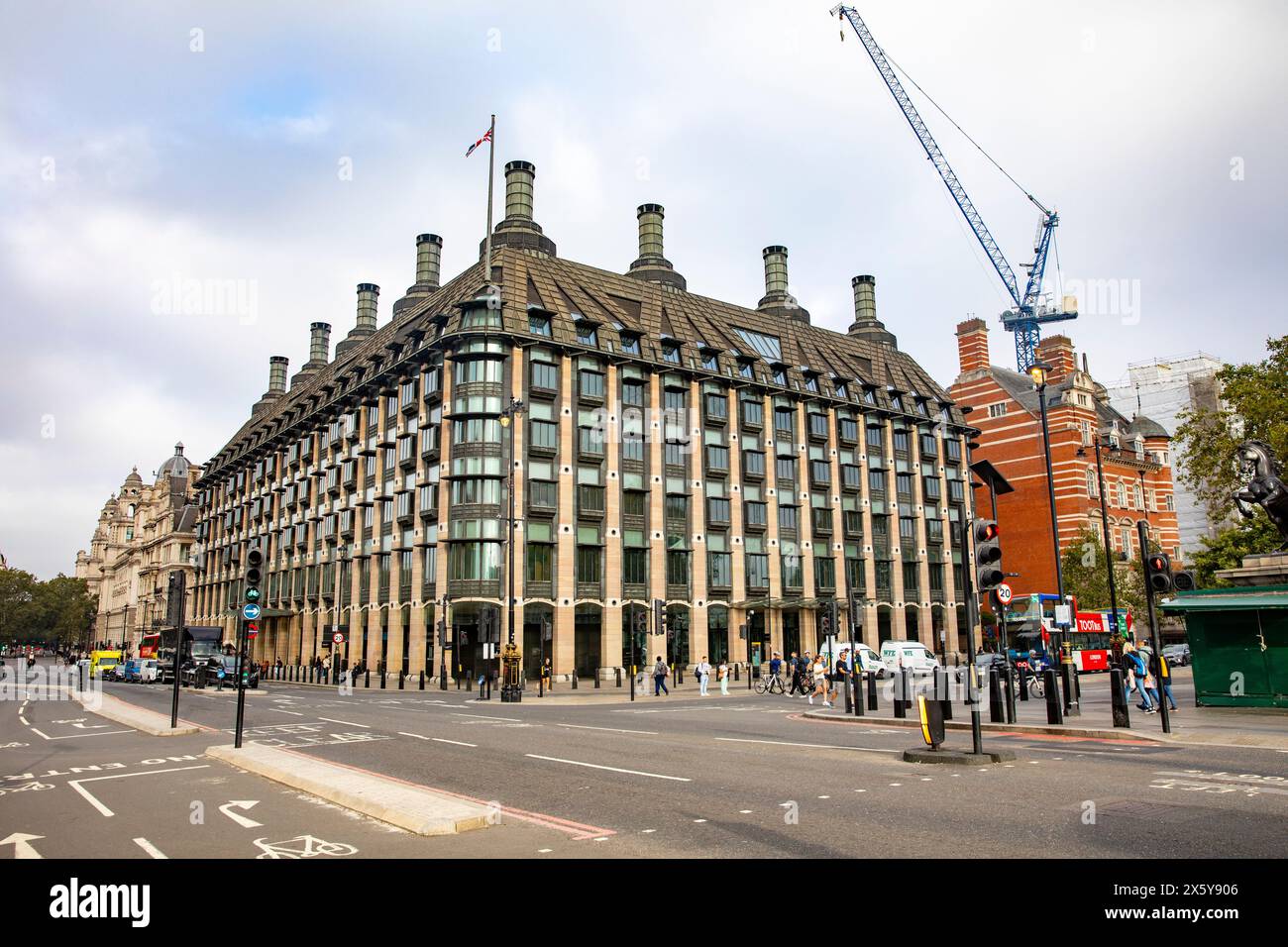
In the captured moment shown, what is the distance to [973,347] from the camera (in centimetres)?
8288

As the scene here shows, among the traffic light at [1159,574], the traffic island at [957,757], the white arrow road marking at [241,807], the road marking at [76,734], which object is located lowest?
the road marking at [76,734]

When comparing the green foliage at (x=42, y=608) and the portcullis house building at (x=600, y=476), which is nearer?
the portcullis house building at (x=600, y=476)

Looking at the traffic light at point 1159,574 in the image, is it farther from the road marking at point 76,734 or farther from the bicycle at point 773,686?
the bicycle at point 773,686

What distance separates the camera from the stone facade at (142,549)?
116 m

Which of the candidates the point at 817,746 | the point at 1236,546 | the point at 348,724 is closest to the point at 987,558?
the point at 817,746

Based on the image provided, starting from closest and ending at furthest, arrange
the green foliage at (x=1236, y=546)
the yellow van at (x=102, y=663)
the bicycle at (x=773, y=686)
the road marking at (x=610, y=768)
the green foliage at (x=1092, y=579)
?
the road marking at (x=610, y=768) → the bicycle at (x=773, y=686) → the green foliage at (x=1236, y=546) → the green foliage at (x=1092, y=579) → the yellow van at (x=102, y=663)

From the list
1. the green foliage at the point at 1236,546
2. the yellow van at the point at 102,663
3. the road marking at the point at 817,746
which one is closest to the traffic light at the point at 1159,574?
the road marking at the point at 817,746

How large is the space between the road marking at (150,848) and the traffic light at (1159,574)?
53.2 ft

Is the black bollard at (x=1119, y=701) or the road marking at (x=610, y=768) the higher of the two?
the black bollard at (x=1119, y=701)

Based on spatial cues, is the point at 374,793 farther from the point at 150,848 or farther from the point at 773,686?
the point at 773,686

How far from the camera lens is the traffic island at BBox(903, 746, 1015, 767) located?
12.9 meters

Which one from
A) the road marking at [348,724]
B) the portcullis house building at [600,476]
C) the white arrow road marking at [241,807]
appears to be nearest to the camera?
the white arrow road marking at [241,807]
